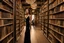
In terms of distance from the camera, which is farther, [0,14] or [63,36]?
[63,36]

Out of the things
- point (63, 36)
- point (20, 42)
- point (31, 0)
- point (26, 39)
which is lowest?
point (20, 42)

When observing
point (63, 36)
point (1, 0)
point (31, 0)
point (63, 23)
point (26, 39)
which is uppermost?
point (31, 0)

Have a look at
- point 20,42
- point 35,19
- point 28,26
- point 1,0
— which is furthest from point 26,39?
point 35,19

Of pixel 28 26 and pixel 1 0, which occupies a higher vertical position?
pixel 1 0

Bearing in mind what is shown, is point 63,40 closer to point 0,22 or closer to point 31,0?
point 0,22

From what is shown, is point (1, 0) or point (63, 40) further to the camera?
point (63, 40)

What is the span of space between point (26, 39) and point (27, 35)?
0.17 m

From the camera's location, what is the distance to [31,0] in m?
10.4

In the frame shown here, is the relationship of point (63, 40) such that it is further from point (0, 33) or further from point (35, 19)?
point (35, 19)

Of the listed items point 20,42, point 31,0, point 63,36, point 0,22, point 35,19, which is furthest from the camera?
point 35,19

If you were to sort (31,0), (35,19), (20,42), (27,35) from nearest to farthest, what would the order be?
(27,35) < (20,42) < (31,0) < (35,19)

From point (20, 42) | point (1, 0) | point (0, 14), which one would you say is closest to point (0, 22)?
point (0, 14)

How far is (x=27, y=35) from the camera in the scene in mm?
4234

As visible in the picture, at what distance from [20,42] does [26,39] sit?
137cm
